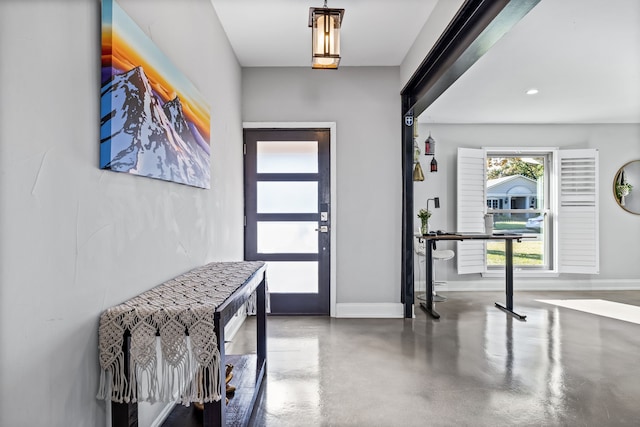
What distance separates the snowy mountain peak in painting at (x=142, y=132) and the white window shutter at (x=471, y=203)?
429 cm

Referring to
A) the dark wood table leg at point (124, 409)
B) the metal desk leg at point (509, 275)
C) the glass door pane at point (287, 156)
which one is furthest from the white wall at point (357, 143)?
the dark wood table leg at point (124, 409)

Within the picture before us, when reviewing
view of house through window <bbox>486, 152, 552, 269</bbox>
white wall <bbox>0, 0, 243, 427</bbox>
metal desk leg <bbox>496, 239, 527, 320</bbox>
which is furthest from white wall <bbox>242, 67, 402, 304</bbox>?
view of house through window <bbox>486, 152, 552, 269</bbox>

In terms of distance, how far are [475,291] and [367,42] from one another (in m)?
3.94

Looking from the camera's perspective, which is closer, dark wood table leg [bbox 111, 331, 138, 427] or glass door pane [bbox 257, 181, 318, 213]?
dark wood table leg [bbox 111, 331, 138, 427]

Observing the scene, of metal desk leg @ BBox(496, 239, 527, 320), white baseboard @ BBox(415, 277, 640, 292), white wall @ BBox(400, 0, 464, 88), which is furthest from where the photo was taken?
white baseboard @ BBox(415, 277, 640, 292)

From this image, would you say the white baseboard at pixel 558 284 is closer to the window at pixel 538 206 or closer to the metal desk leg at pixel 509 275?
the window at pixel 538 206

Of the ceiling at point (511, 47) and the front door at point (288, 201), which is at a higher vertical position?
the ceiling at point (511, 47)

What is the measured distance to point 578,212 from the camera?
18.4ft

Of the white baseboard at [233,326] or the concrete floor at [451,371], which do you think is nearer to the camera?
the concrete floor at [451,371]

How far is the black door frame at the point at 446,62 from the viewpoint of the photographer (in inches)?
83.8

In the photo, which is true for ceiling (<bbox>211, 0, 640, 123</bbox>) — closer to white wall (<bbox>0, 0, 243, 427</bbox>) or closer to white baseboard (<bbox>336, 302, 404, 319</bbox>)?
white wall (<bbox>0, 0, 243, 427</bbox>)

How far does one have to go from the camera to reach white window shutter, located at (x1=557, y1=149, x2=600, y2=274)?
5.57m

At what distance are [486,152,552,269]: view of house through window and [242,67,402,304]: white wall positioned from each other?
2569 mm

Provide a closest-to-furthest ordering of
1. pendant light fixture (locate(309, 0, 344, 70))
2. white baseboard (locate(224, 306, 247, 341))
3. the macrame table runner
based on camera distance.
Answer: the macrame table runner, pendant light fixture (locate(309, 0, 344, 70)), white baseboard (locate(224, 306, 247, 341))
